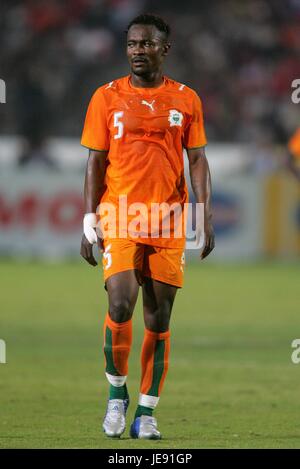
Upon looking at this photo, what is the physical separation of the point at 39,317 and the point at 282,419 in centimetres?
600

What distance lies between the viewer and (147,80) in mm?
6734

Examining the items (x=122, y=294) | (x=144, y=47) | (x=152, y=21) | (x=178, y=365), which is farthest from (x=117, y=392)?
(x=178, y=365)

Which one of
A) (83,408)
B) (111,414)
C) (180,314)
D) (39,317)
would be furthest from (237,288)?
(111,414)

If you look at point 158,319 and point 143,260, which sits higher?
point 143,260

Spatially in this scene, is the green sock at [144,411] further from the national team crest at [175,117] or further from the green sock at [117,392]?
the national team crest at [175,117]

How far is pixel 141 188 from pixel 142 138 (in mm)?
296

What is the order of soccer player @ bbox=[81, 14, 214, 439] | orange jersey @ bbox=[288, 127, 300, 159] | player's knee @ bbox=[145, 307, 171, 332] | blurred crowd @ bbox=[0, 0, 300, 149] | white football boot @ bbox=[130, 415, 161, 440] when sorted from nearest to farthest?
white football boot @ bbox=[130, 415, 161, 440]
soccer player @ bbox=[81, 14, 214, 439]
player's knee @ bbox=[145, 307, 171, 332]
orange jersey @ bbox=[288, 127, 300, 159]
blurred crowd @ bbox=[0, 0, 300, 149]

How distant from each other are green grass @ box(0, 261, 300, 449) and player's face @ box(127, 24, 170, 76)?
2.17 meters

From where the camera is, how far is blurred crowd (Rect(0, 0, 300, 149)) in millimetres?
23016

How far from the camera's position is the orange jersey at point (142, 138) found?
6645 millimetres

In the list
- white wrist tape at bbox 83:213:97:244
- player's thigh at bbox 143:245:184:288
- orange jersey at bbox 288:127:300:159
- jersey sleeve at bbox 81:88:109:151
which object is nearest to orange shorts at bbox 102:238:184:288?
player's thigh at bbox 143:245:184:288

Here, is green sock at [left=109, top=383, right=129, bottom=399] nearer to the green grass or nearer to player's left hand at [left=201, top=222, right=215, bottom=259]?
the green grass

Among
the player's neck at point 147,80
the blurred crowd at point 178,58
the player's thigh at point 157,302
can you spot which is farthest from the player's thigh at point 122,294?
the blurred crowd at point 178,58

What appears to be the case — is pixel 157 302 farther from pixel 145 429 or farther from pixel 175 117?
pixel 175 117
